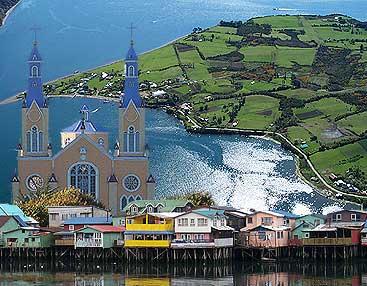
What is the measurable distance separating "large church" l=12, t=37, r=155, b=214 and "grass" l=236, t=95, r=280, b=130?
32.5 m

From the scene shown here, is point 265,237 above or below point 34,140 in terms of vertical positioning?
below

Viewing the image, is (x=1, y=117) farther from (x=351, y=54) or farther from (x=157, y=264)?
(x=157, y=264)

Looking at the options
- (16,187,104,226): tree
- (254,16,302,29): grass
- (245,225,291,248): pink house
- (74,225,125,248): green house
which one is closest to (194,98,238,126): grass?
(254,16,302,29): grass

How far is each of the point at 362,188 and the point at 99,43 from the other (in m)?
67.2

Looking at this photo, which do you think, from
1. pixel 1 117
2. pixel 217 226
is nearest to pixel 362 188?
pixel 217 226

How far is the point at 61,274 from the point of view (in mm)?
46344

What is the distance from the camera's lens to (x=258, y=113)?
99.8 metres

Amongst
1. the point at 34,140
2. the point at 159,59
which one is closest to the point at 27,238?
the point at 34,140

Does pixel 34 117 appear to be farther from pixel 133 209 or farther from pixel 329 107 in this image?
pixel 329 107

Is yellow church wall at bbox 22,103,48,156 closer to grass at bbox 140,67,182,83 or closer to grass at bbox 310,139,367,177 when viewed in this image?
grass at bbox 310,139,367,177

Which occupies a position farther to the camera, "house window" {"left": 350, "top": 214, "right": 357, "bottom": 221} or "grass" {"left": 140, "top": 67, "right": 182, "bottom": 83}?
"grass" {"left": 140, "top": 67, "right": 182, "bottom": 83}

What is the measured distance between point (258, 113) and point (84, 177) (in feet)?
124

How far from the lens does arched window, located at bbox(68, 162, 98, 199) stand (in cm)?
6309

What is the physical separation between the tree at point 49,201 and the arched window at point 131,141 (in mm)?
4151
